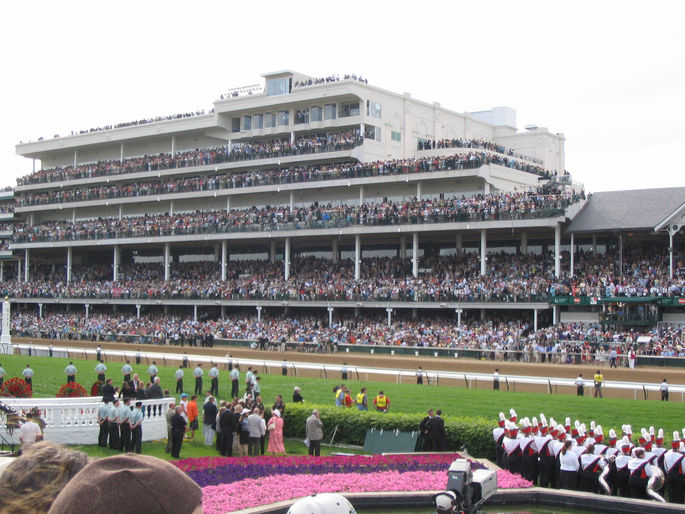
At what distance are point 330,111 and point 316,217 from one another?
902cm

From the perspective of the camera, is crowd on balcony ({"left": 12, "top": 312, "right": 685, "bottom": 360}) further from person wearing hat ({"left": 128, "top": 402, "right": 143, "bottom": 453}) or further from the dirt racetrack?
person wearing hat ({"left": 128, "top": 402, "right": 143, "bottom": 453})


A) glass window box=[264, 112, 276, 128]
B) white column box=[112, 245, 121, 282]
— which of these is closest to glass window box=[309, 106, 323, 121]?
glass window box=[264, 112, 276, 128]

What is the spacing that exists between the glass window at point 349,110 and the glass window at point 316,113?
6.00 feet

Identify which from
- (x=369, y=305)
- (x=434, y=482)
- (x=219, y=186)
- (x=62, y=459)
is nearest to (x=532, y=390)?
(x=434, y=482)

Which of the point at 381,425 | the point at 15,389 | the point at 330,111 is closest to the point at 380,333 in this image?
the point at 330,111

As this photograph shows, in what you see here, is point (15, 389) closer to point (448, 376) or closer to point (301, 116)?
point (448, 376)

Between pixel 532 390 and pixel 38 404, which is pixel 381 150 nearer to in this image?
pixel 532 390

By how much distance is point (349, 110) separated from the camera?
5884 centimetres

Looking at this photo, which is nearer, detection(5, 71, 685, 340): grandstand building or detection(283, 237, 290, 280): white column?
detection(5, 71, 685, 340): grandstand building

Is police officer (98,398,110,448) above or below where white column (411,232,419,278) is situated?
below

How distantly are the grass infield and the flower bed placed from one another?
11.0 ft

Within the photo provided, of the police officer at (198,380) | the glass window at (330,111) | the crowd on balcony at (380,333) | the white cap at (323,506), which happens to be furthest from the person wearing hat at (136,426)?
the glass window at (330,111)

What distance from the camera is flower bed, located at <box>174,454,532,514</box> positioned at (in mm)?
14007

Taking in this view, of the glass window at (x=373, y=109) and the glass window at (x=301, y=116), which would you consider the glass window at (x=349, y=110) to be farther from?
the glass window at (x=301, y=116)
